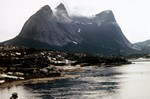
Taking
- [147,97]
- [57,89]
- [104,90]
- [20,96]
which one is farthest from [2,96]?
[147,97]

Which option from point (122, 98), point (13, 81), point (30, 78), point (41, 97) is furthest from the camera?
point (30, 78)

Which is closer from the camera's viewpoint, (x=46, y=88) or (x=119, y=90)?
(x=119, y=90)

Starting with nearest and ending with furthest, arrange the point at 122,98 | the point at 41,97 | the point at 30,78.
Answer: the point at 122,98 → the point at 41,97 → the point at 30,78

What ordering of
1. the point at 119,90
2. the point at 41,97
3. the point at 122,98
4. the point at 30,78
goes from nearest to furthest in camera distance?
the point at 122,98 → the point at 41,97 → the point at 119,90 → the point at 30,78

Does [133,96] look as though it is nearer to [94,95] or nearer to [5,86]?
[94,95]

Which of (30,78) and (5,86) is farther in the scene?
(30,78)

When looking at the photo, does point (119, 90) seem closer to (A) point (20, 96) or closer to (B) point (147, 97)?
(B) point (147, 97)

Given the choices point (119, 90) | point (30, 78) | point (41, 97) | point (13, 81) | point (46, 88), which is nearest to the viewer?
point (41, 97)

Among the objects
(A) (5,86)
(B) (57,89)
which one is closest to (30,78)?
(A) (5,86)
